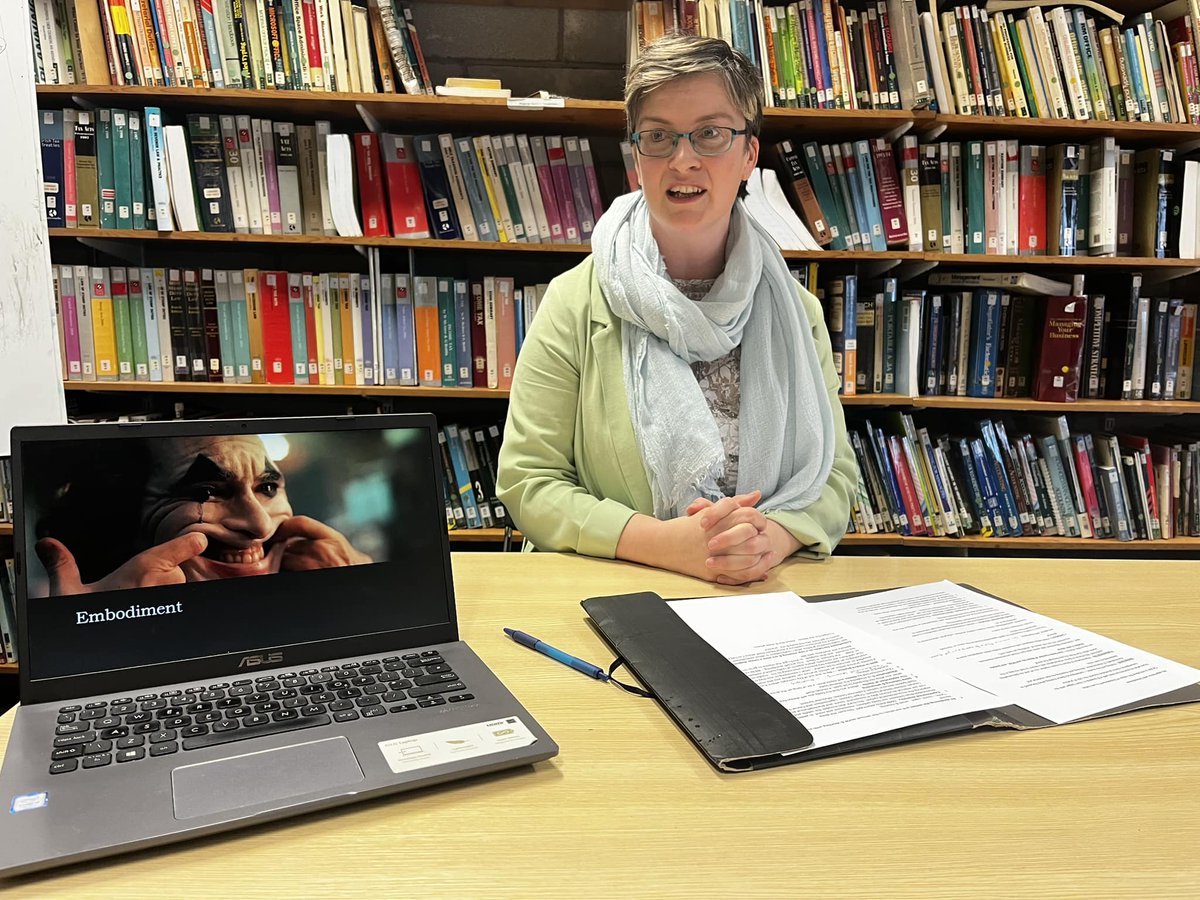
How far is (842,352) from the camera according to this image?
7.53 feet

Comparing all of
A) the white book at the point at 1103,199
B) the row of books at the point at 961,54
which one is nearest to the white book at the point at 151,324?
the row of books at the point at 961,54

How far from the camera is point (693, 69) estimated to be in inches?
51.5

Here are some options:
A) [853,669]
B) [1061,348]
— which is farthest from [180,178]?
[1061,348]

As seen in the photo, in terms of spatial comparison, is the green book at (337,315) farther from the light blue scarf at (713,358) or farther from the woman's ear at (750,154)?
the woman's ear at (750,154)

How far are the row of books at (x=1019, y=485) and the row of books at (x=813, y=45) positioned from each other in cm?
93

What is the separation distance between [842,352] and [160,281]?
1.90 meters

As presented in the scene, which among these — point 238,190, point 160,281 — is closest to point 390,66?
point 238,190

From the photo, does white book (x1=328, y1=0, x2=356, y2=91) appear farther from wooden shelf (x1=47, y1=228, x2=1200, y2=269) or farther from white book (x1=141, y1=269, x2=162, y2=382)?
white book (x1=141, y1=269, x2=162, y2=382)

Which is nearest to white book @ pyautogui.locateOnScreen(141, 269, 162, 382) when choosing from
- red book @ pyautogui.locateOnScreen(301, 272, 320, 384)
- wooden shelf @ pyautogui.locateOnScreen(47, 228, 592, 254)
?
wooden shelf @ pyautogui.locateOnScreen(47, 228, 592, 254)

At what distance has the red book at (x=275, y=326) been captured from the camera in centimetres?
219

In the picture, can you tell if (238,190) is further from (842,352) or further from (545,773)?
(545,773)

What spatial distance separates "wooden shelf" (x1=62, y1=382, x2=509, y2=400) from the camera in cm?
216

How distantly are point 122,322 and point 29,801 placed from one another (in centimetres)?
198

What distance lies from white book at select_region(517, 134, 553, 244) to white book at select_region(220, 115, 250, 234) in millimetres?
748
